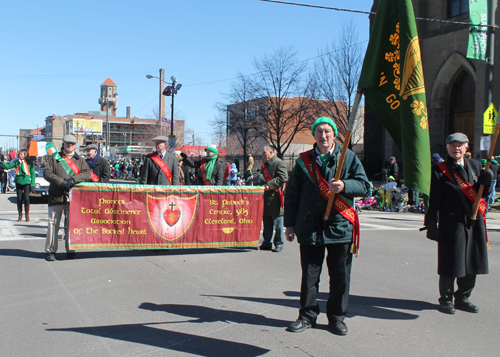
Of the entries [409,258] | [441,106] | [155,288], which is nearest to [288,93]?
[441,106]

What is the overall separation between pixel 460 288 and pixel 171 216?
179 inches

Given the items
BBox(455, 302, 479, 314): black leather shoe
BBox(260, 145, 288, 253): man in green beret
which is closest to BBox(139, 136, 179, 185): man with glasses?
BBox(260, 145, 288, 253): man in green beret

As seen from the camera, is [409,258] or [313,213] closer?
[313,213]

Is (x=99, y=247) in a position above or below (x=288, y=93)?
below

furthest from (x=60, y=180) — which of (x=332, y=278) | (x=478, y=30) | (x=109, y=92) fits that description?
(x=109, y=92)

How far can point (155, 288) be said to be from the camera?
5668 millimetres

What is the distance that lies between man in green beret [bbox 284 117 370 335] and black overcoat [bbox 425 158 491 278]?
1102 millimetres

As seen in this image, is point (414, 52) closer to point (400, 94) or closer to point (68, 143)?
point (400, 94)

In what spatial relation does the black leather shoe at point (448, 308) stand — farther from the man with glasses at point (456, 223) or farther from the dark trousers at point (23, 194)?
the dark trousers at point (23, 194)

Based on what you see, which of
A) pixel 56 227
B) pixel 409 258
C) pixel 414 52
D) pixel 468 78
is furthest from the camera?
pixel 468 78

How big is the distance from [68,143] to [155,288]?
121 inches

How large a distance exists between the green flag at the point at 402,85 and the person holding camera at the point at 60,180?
489 cm

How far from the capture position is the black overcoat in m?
4.75

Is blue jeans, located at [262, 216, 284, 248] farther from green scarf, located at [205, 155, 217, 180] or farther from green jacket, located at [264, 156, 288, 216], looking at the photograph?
green scarf, located at [205, 155, 217, 180]
